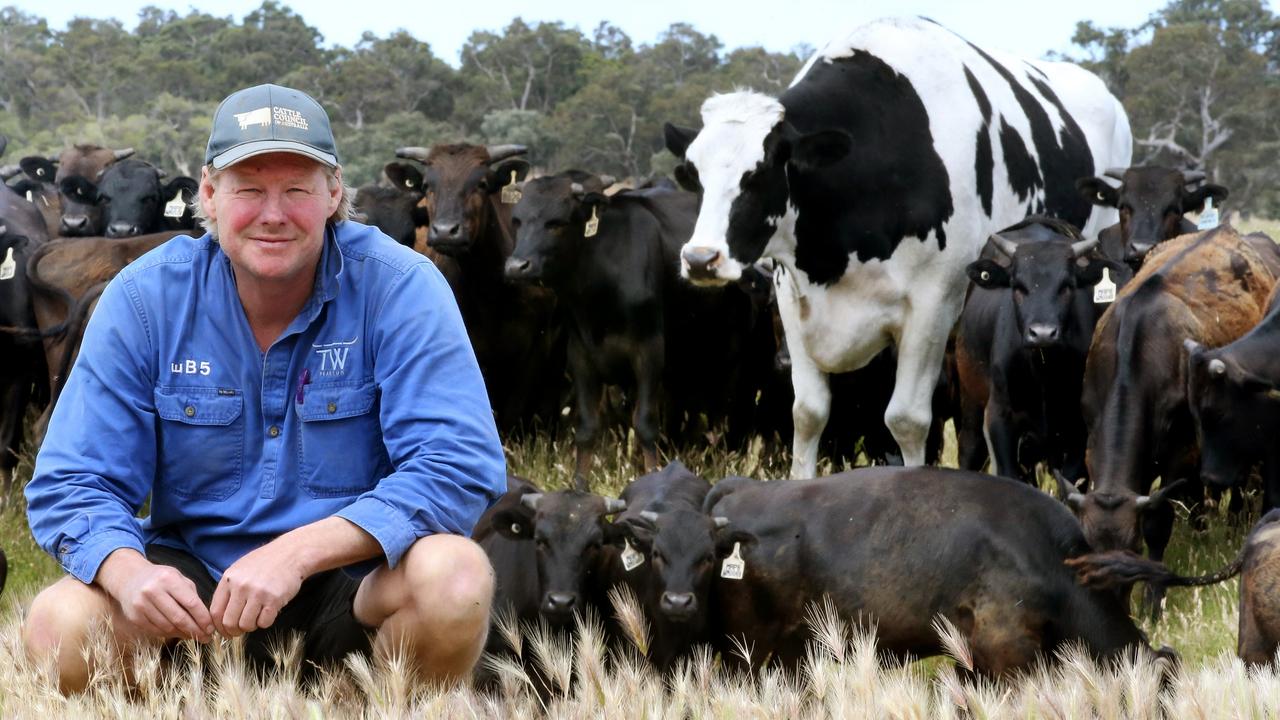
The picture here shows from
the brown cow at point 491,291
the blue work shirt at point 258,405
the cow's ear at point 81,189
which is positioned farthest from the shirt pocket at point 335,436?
the cow's ear at point 81,189

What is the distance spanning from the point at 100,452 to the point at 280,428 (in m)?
0.51

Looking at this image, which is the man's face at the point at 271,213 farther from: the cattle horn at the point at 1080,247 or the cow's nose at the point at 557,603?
the cattle horn at the point at 1080,247

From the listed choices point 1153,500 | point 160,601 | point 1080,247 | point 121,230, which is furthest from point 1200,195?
point 160,601

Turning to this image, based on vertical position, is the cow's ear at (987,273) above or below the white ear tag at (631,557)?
above

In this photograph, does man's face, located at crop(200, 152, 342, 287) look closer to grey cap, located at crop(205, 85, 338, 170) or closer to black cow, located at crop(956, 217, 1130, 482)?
grey cap, located at crop(205, 85, 338, 170)

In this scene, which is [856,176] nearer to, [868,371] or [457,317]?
[868,371]

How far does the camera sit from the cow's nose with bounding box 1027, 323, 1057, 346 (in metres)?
8.53

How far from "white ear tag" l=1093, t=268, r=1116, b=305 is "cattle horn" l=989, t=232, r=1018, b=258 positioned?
0.49 m

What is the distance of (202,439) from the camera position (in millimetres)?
4941

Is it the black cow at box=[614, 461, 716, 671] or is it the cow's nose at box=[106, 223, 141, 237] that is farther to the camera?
the cow's nose at box=[106, 223, 141, 237]

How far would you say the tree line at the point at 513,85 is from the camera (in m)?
47.2

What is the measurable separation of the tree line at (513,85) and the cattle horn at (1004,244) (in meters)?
Result: 33.9

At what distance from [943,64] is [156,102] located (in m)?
50.4

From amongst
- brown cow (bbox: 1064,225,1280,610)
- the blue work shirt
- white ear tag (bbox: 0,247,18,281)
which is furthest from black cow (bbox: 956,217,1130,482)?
white ear tag (bbox: 0,247,18,281)
